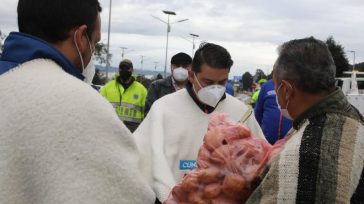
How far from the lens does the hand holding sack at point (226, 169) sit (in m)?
2.00

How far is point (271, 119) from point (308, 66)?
3.85 metres

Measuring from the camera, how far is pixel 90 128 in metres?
1.71

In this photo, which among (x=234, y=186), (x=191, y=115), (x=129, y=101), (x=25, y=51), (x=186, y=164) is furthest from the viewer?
(x=129, y=101)

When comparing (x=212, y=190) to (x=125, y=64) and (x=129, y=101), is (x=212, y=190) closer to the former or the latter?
(x=129, y=101)

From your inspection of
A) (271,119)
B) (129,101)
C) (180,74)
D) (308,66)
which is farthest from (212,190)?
(129,101)

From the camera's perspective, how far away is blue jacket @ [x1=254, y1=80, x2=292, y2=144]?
581 cm

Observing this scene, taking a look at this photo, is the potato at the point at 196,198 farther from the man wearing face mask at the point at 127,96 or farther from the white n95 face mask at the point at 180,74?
the man wearing face mask at the point at 127,96

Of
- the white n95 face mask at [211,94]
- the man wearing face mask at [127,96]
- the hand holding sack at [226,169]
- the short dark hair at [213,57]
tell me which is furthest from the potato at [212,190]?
the man wearing face mask at [127,96]

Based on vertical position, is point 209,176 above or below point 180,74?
below

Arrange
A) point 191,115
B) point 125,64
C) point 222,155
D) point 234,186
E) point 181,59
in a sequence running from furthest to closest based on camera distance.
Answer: point 125,64, point 181,59, point 191,115, point 222,155, point 234,186

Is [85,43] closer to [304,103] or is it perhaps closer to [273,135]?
[304,103]

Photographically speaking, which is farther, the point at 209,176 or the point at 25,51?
the point at 209,176

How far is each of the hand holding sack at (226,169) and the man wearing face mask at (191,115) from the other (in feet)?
2.57

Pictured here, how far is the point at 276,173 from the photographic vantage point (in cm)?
188
